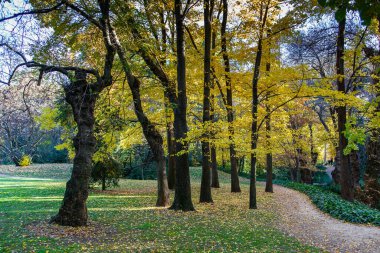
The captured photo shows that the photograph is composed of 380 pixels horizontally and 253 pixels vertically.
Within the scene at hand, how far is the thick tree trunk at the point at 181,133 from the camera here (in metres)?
11.5

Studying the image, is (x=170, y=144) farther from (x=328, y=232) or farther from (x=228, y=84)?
(x=328, y=232)

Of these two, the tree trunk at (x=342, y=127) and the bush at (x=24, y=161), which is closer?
the tree trunk at (x=342, y=127)

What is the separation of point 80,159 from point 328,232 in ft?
23.8

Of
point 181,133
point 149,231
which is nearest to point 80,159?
point 149,231

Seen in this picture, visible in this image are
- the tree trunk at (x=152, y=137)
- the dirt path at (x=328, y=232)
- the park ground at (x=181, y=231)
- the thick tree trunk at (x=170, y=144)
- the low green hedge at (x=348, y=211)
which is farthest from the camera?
the thick tree trunk at (x=170, y=144)

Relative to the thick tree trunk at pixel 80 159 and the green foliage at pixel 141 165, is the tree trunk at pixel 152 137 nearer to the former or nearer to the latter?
the thick tree trunk at pixel 80 159

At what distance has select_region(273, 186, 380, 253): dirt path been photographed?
321 inches

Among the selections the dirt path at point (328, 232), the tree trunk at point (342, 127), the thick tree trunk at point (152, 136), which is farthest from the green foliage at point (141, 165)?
the dirt path at point (328, 232)

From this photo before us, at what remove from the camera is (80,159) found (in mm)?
8445

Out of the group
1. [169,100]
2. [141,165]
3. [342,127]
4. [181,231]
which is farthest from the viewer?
[141,165]

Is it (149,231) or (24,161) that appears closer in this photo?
(149,231)

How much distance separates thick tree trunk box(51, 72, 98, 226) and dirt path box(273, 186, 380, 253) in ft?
18.5

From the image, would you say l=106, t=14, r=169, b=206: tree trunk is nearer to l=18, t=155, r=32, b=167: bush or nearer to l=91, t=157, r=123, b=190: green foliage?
l=91, t=157, r=123, b=190: green foliage

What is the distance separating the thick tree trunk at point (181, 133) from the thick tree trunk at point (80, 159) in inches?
136
